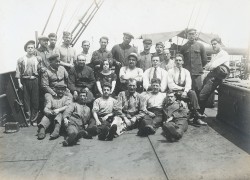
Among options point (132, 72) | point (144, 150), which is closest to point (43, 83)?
point (132, 72)

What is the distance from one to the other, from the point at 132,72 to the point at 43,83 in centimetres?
190

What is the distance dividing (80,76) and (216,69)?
294 cm

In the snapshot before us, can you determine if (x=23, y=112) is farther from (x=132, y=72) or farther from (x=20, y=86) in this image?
(x=132, y=72)

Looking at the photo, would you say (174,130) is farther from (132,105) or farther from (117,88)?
(117,88)

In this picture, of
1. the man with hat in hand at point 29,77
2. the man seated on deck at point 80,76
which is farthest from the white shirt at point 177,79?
the man with hat in hand at point 29,77

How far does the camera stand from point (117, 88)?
6973 mm

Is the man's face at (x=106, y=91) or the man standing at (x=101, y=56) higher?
the man standing at (x=101, y=56)

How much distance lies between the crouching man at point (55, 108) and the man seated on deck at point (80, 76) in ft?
1.15

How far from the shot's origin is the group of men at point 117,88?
18.4ft

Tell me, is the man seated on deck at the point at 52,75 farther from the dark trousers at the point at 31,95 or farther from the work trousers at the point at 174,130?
the work trousers at the point at 174,130

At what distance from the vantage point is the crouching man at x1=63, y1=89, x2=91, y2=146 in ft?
16.8

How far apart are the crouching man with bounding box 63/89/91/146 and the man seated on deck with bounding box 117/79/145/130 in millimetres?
683

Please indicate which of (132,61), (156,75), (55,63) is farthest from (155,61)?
(55,63)

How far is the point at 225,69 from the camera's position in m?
6.36
